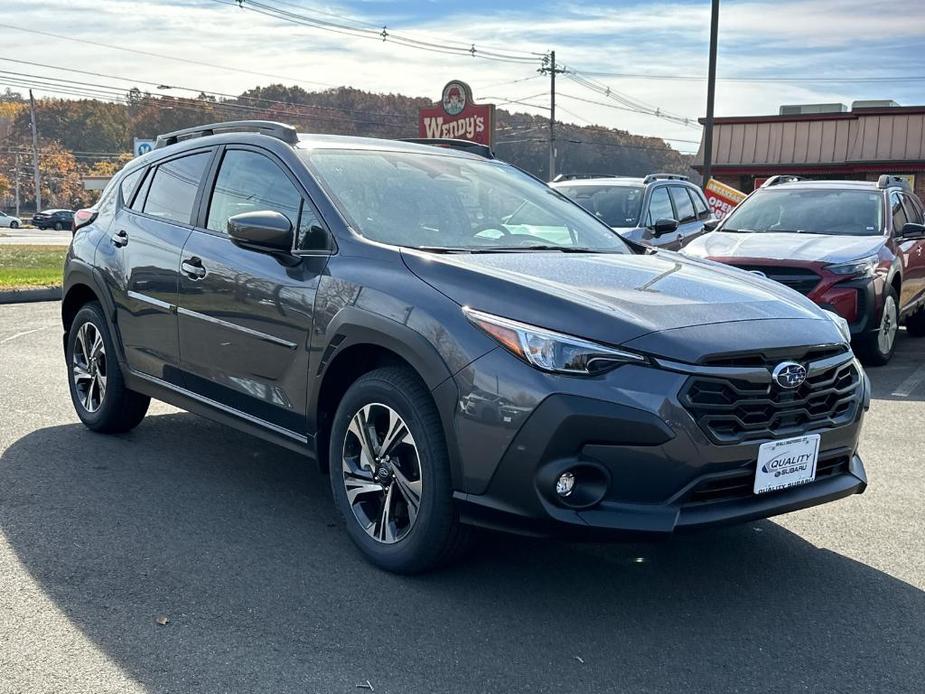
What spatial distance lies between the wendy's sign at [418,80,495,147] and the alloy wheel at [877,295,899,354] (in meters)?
18.2

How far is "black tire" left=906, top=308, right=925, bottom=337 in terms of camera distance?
1152cm

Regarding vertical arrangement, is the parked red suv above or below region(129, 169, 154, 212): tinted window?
below

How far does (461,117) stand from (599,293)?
24118 millimetres

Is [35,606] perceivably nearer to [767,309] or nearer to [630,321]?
[630,321]

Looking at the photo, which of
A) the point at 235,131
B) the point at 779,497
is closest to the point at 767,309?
the point at 779,497

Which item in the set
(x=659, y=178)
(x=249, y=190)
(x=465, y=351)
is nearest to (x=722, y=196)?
(x=659, y=178)

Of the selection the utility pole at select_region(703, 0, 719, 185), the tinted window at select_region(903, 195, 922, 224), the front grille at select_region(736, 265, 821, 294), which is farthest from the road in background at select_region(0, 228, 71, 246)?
the front grille at select_region(736, 265, 821, 294)

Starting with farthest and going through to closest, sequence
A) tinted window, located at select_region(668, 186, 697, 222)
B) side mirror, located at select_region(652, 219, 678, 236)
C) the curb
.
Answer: the curb, tinted window, located at select_region(668, 186, 697, 222), side mirror, located at select_region(652, 219, 678, 236)

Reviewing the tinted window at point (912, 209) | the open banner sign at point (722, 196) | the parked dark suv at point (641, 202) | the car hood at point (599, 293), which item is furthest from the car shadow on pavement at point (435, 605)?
the open banner sign at point (722, 196)

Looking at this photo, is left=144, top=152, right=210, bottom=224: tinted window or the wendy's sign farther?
the wendy's sign

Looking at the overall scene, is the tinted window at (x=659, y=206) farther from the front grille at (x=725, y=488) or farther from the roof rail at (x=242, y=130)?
the front grille at (x=725, y=488)

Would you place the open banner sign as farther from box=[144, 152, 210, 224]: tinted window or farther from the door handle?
the door handle

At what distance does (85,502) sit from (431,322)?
7.16ft

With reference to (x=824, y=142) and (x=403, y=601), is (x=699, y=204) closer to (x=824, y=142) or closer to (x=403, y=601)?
(x=403, y=601)
